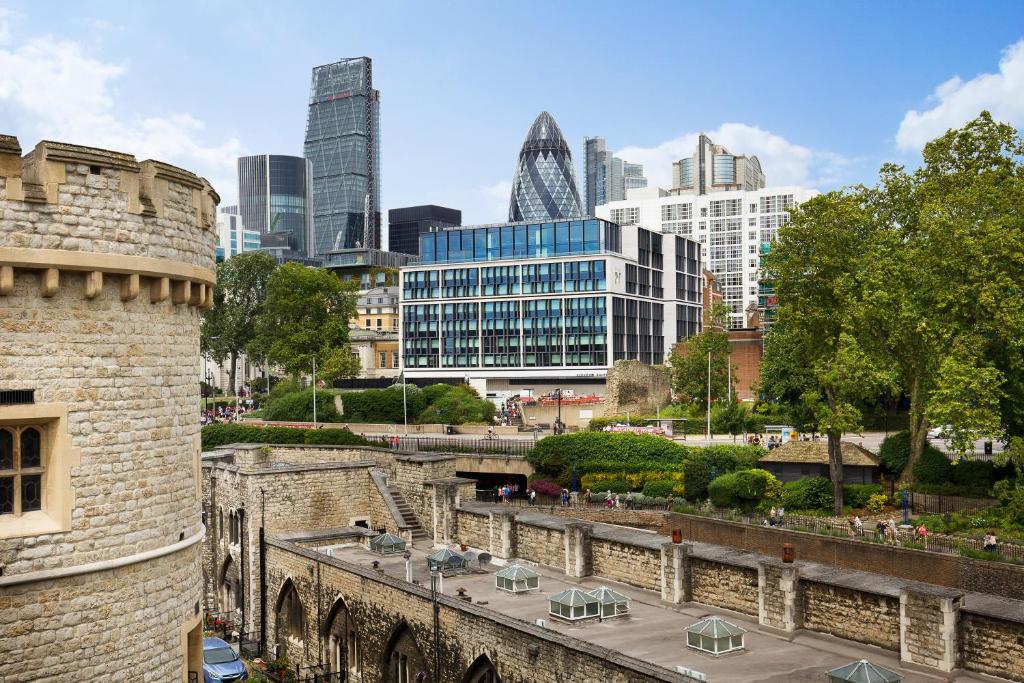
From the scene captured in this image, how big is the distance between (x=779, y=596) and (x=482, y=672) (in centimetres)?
754

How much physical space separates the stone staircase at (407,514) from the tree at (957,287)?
19.5 meters

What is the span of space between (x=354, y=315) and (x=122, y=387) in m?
84.9

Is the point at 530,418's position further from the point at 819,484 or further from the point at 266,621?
the point at 266,621

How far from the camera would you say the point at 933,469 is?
131ft

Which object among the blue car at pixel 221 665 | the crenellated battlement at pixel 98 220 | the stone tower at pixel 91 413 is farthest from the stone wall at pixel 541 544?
the crenellated battlement at pixel 98 220

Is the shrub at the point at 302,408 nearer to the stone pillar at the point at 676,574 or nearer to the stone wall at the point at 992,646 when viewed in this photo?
the stone pillar at the point at 676,574

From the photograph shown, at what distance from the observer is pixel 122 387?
13.4 meters

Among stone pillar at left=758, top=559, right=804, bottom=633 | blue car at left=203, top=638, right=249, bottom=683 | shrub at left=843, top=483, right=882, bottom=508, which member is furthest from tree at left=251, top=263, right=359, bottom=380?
stone pillar at left=758, top=559, right=804, bottom=633

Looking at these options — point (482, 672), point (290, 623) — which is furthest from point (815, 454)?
point (482, 672)

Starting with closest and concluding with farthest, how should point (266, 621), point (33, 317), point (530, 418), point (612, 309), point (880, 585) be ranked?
point (33, 317), point (880, 585), point (266, 621), point (530, 418), point (612, 309)

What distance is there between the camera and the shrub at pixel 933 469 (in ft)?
130

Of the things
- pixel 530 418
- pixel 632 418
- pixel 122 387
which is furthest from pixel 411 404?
pixel 122 387

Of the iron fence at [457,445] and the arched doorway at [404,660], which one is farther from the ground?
the iron fence at [457,445]

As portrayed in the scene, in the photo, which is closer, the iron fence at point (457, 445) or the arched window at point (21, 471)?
the arched window at point (21, 471)
